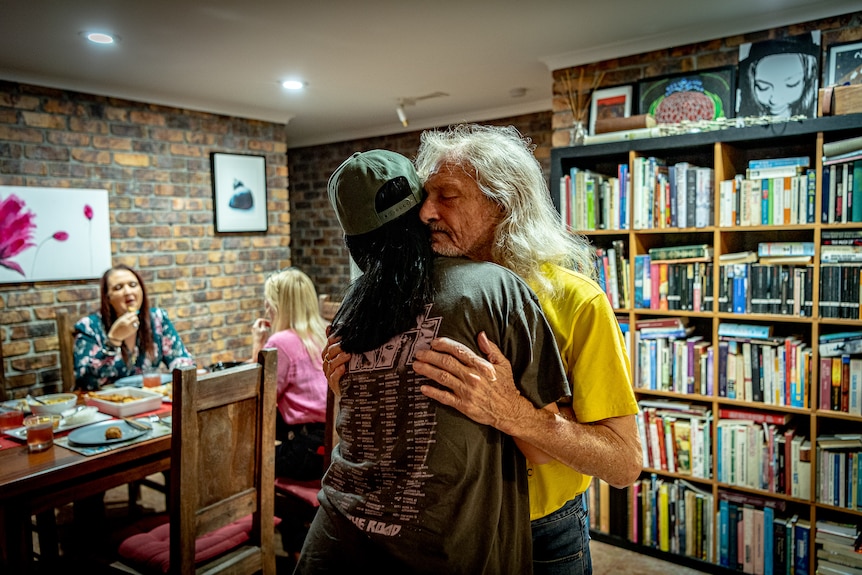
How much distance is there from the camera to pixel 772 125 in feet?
7.92

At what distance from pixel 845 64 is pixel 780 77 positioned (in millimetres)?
245

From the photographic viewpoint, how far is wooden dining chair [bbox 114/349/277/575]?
173 centimetres

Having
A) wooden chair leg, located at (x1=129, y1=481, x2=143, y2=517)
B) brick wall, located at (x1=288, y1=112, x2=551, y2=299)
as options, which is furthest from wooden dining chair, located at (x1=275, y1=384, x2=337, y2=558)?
brick wall, located at (x1=288, y1=112, x2=551, y2=299)

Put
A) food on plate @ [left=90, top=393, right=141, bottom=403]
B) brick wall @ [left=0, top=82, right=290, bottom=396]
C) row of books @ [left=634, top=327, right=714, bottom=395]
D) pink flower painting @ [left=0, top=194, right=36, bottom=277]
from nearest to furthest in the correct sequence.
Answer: food on plate @ [left=90, top=393, right=141, bottom=403] → row of books @ [left=634, top=327, right=714, bottom=395] → pink flower painting @ [left=0, top=194, right=36, bottom=277] → brick wall @ [left=0, top=82, right=290, bottom=396]

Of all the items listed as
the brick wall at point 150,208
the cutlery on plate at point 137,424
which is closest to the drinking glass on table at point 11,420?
the cutlery on plate at point 137,424

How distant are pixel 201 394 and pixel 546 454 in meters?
1.15

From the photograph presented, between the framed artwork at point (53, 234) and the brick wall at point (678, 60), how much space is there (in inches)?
117

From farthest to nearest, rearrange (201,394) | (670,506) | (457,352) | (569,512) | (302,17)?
(670,506) < (302,17) < (201,394) < (569,512) < (457,352)

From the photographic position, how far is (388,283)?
103 centimetres

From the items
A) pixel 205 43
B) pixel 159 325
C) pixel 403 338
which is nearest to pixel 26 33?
pixel 205 43

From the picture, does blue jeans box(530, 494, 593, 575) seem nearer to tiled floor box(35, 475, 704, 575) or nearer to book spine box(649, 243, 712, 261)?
tiled floor box(35, 475, 704, 575)

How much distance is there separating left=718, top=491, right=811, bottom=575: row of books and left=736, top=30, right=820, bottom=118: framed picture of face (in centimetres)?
178

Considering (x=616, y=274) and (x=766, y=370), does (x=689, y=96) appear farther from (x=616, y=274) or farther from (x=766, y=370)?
(x=766, y=370)

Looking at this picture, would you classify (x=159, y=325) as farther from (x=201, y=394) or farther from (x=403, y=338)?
(x=403, y=338)
